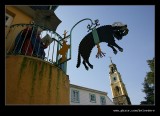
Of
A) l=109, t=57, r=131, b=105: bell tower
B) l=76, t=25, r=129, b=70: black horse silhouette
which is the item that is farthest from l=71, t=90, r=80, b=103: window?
l=109, t=57, r=131, b=105: bell tower

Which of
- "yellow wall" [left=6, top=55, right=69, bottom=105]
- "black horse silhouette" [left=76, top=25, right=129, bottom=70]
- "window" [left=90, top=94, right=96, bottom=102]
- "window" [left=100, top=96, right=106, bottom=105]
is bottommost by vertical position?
"window" [left=100, top=96, right=106, bottom=105]

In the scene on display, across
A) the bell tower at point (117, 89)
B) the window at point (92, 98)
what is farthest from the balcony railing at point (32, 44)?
the bell tower at point (117, 89)

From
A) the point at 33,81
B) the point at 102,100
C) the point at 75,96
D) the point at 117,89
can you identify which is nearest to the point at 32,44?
the point at 33,81

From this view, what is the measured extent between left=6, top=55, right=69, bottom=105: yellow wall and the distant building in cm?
1823

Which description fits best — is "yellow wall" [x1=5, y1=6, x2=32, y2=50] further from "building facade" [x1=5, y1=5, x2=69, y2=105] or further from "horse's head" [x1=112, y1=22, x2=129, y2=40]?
"horse's head" [x1=112, y1=22, x2=129, y2=40]

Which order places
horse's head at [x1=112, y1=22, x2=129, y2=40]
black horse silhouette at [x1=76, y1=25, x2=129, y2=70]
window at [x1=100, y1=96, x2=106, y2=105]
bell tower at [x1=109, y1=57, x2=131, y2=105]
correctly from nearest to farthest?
horse's head at [x1=112, y1=22, x2=129, y2=40] → black horse silhouette at [x1=76, y1=25, x2=129, y2=70] → window at [x1=100, y1=96, x2=106, y2=105] → bell tower at [x1=109, y1=57, x2=131, y2=105]

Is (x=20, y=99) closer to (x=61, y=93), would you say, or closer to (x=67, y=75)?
(x=61, y=93)

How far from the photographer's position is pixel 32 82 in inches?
203

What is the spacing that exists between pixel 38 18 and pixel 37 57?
99.8 inches

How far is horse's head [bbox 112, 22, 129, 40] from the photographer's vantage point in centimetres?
651

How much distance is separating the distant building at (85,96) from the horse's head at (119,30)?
17.8m

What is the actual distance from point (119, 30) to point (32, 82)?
3.56 m

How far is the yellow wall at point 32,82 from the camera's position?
4.79 m

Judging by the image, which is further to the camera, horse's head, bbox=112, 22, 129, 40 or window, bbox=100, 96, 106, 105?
window, bbox=100, 96, 106, 105
